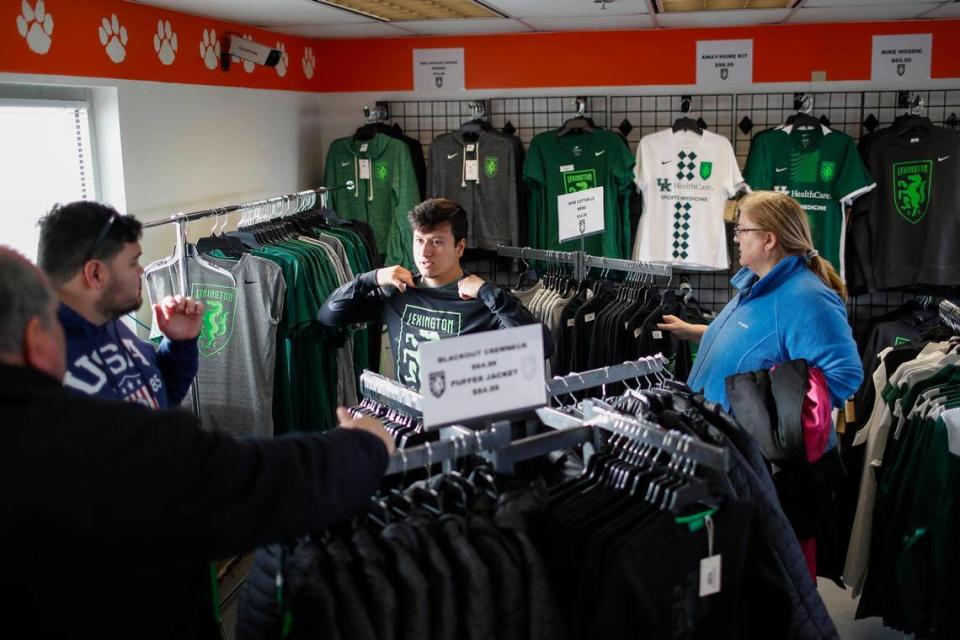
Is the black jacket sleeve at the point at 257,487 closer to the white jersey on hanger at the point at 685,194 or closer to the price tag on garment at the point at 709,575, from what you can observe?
→ the price tag on garment at the point at 709,575

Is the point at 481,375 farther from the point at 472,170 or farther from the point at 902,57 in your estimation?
the point at 902,57

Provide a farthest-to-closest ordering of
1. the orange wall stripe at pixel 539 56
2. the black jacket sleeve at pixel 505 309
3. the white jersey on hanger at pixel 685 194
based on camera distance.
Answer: the white jersey on hanger at pixel 685 194 → the orange wall stripe at pixel 539 56 → the black jacket sleeve at pixel 505 309

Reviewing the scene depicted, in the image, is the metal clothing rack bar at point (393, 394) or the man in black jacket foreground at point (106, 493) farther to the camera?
the metal clothing rack bar at point (393, 394)

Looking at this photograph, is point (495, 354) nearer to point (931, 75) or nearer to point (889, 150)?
point (889, 150)

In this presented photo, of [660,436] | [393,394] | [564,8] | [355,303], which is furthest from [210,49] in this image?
[660,436]

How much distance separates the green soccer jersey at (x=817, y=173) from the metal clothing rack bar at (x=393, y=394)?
3.55 metres

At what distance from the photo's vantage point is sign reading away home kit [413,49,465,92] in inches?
236

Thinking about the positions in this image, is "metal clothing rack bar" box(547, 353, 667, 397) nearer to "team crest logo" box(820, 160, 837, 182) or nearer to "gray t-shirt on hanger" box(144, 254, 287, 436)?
"gray t-shirt on hanger" box(144, 254, 287, 436)

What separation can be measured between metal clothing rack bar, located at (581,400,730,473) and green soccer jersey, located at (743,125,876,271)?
356 centimetres

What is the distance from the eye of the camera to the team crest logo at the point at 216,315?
3893 millimetres

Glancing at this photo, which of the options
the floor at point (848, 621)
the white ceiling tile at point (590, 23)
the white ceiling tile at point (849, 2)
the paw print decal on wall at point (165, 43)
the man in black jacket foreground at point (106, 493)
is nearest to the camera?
the man in black jacket foreground at point (106, 493)

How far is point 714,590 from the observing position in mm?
1929

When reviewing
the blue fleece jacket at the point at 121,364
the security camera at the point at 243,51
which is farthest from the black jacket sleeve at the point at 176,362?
the security camera at the point at 243,51

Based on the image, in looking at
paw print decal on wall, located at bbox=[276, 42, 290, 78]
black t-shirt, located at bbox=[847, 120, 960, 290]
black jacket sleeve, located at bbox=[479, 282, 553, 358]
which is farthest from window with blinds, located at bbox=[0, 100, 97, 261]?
black t-shirt, located at bbox=[847, 120, 960, 290]
